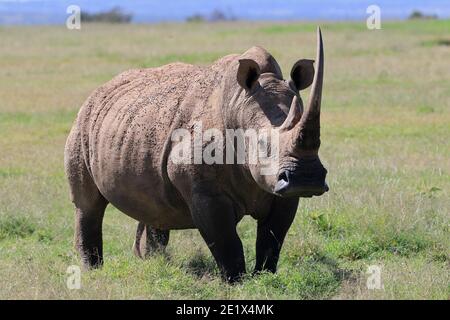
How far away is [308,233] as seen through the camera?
9.60m

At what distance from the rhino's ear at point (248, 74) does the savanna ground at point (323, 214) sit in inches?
53.8

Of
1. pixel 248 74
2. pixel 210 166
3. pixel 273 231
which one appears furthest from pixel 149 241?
pixel 248 74

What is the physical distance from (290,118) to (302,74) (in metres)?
0.91

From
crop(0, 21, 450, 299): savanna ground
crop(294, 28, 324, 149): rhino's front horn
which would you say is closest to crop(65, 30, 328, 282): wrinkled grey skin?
crop(294, 28, 324, 149): rhino's front horn

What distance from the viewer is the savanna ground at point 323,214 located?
24.8 ft

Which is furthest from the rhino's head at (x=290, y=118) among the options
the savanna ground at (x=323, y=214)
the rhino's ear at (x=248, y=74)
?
the savanna ground at (x=323, y=214)

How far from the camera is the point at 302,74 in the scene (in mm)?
7781

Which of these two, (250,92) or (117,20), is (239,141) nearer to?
(250,92)

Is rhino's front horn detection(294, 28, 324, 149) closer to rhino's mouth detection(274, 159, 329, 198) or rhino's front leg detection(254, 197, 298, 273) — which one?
rhino's mouth detection(274, 159, 329, 198)

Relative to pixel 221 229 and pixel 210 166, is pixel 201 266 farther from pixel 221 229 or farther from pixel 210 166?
pixel 210 166

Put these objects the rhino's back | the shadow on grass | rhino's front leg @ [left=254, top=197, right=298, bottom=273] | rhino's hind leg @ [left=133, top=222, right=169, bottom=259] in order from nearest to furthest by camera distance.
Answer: rhino's front leg @ [left=254, top=197, right=298, bottom=273] → the rhino's back → the shadow on grass → rhino's hind leg @ [left=133, top=222, right=169, bottom=259]

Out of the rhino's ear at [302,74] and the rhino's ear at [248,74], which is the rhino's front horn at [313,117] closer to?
the rhino's ear at [248,74]

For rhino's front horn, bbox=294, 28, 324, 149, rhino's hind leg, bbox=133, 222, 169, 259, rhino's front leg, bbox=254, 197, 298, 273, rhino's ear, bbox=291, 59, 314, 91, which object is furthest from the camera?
rhino's hind leg, bbox=133, 222, 169, 259

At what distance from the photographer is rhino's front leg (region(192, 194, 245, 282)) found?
7586mm
